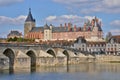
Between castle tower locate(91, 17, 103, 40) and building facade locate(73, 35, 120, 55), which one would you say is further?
Answer: castle tower locate(91, 17, 103, 40)

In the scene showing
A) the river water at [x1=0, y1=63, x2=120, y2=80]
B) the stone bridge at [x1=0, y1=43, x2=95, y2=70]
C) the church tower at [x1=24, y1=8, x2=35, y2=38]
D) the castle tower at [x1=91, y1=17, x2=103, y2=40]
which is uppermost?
the church tower at [x1=24, y1=8, x2=35, y2=38]

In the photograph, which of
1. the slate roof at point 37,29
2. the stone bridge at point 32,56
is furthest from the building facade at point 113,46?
the slate roof at point 37,29

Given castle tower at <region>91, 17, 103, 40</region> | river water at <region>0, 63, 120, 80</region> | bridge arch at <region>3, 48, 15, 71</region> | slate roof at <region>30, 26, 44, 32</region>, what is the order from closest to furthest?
river water at <region>0, 63, 120, 80</region>, bridge arch at <region>3, 48, 15, 71</region>, castle tower at <region>91, 17, 103, 40</region>, slate roof at <region>30, 26, 44, 32</region>

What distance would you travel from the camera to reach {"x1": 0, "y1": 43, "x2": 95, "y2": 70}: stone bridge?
148 ft

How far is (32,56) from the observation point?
51.9 meters

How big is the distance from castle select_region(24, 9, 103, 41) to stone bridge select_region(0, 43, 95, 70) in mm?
44754

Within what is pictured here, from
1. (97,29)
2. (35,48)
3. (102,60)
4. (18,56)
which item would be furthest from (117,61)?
(97,29)

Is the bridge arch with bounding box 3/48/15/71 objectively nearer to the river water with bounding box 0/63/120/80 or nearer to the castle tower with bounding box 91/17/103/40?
the river water with bounding box 0/63/120/80

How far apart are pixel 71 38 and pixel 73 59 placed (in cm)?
5476

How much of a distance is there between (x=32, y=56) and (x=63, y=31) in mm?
65731

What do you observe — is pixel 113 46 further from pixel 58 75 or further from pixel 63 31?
pixel 58 75

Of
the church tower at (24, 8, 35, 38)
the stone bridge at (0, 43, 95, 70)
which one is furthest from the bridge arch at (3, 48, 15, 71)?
the church tower at (24, 8, 35, 38)

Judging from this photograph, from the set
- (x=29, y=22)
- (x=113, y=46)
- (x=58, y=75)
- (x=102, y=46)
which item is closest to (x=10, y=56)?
(x=58, y=75)

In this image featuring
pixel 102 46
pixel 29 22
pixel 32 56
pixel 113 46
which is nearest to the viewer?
pixel 32 56
